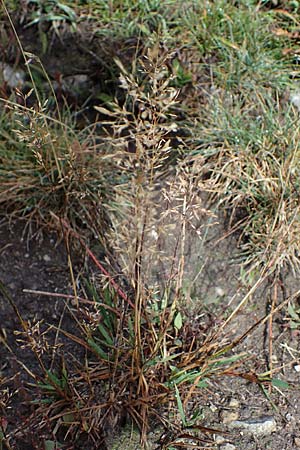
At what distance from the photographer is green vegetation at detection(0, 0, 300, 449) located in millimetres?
2084

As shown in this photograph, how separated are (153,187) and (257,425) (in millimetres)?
923

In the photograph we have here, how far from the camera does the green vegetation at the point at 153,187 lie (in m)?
2.08

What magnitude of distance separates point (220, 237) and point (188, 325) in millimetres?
649

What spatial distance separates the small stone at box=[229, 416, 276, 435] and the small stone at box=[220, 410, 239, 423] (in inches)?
0.5

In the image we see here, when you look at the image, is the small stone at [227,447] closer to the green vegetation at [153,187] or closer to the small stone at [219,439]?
the small stone at [219,439]

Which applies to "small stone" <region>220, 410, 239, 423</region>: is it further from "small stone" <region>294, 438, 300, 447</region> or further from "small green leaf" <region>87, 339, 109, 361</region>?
"small green leaf" <region>87, 339, 109, 361</region>

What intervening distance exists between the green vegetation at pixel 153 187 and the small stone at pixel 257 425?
0.55 feet

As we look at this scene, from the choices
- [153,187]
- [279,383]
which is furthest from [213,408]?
[153,187]

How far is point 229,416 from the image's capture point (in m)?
2.25

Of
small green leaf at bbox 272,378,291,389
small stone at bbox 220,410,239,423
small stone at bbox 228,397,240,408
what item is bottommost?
small stone at bbox 220,410,239,423

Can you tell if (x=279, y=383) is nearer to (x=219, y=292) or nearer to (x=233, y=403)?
(x=233, y=403)

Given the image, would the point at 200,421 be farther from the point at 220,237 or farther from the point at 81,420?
the point at 220,237

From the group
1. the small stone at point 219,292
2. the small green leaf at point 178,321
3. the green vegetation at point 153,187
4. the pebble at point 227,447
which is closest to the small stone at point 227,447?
the pebble at point 227,447

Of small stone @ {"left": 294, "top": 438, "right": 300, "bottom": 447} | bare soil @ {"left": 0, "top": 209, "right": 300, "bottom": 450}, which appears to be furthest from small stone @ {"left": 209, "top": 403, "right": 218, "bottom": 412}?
small stone @ {"left": 294, "top": 438, "right": 300, "bottom": 447}
